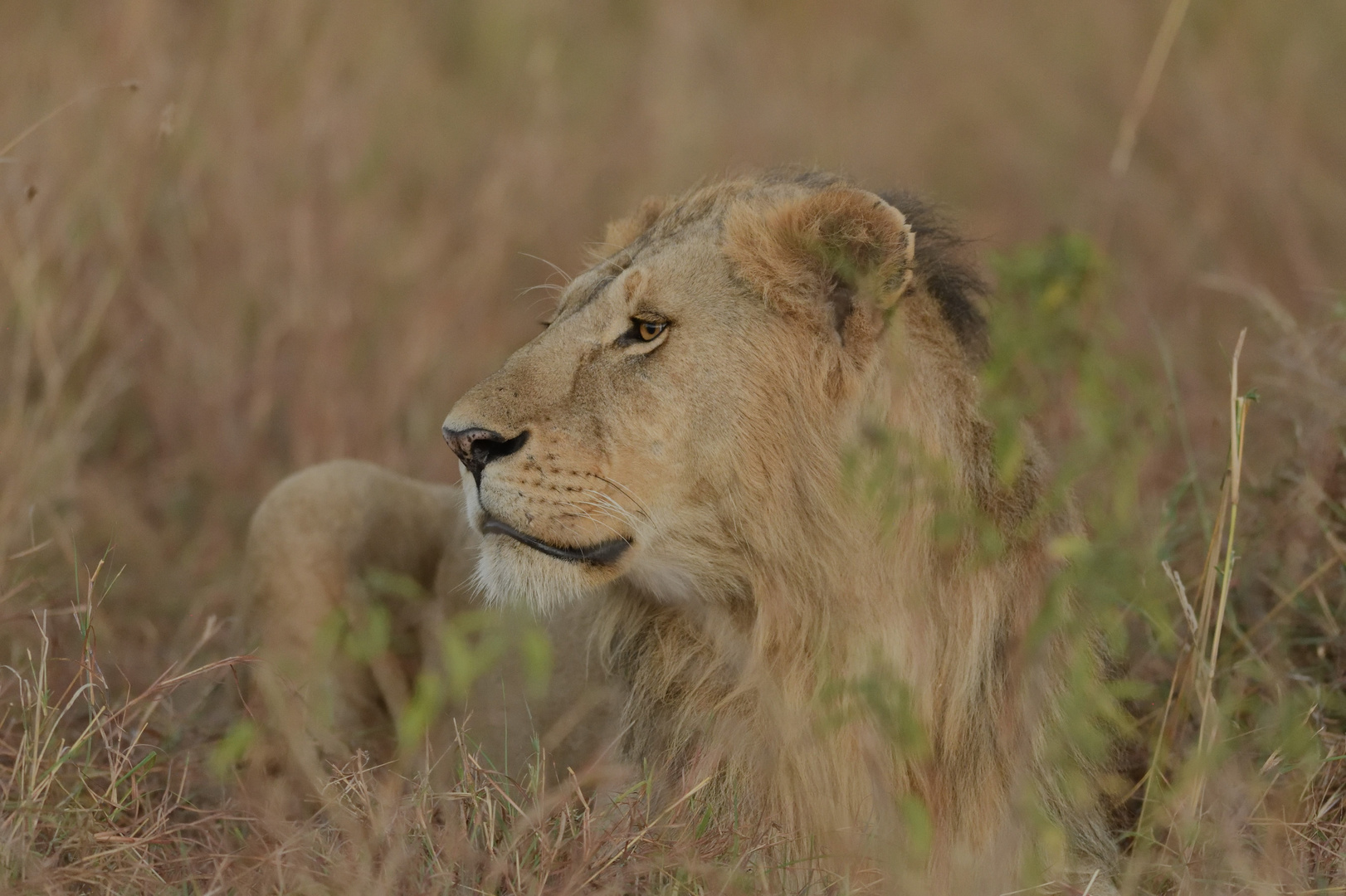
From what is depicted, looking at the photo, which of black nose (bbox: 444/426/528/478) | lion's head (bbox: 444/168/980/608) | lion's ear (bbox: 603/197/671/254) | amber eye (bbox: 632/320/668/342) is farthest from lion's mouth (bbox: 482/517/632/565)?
lion's ear (bbox: 603/197/671/254)

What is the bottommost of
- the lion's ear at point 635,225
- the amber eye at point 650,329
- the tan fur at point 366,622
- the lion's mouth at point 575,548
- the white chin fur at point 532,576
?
the tan fur at point 366,622

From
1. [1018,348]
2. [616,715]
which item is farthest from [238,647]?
[1018,348]

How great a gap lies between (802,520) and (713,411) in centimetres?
27

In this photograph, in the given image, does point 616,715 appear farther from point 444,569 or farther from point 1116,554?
point 1116,554

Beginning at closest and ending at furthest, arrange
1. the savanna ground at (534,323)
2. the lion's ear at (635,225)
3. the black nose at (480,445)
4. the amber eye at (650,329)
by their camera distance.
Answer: the savanna ground at (534,323) → the black nose at (480,445) → the amber eye at (650,329) → the lion's ear at (635,225)

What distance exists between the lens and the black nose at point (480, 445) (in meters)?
2.82

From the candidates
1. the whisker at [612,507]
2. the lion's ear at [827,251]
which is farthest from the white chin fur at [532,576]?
the lion's ear at [827,251]

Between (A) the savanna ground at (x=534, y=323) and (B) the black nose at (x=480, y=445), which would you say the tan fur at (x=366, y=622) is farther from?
(B) the black nose at (x=480, y=445)

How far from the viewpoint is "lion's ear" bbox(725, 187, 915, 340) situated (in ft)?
9.25

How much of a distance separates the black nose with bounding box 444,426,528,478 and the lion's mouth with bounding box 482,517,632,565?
0.39ft

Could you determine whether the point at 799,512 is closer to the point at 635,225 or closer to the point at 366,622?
the point at 635,225

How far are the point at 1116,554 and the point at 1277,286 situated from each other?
502 centimetres

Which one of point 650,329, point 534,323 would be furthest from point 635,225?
point 534,323

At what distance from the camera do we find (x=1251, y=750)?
10.7 ft
